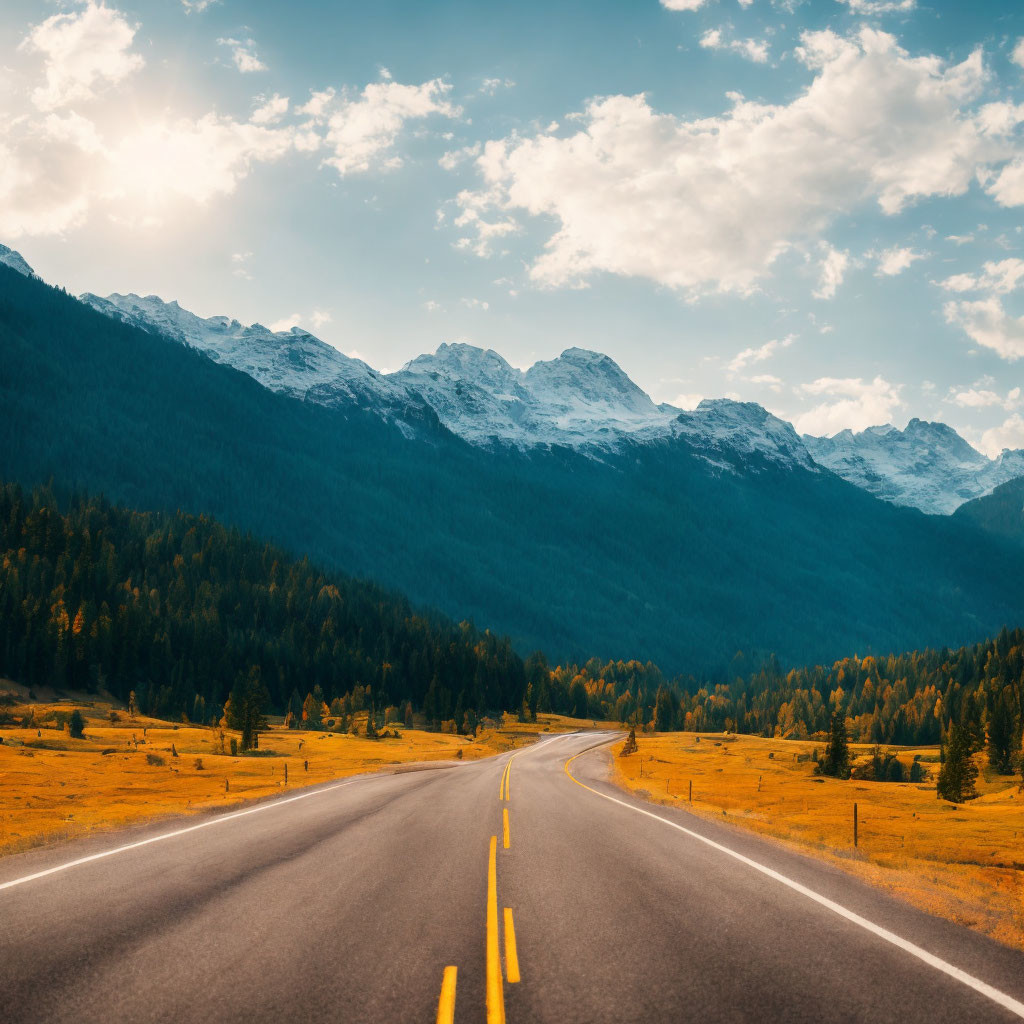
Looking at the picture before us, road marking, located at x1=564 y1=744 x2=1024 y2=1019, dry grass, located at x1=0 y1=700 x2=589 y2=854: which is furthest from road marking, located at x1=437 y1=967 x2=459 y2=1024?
dry grass, located at x1=0 y1=700 x2=589 y2=854

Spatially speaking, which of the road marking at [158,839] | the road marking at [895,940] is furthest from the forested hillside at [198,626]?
the road marking at [895,940]

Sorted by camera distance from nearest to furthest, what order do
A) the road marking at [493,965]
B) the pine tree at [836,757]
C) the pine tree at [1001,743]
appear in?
the road marking at [493,965] < the pine tree at [836,757] < the pine tree at [1001,743]

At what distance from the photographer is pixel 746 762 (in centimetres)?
8131

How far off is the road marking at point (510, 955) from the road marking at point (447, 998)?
0.64 metres

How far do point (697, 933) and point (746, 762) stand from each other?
79769 millimetres

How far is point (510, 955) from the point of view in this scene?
28.3 ft

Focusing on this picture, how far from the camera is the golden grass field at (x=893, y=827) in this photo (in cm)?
1247

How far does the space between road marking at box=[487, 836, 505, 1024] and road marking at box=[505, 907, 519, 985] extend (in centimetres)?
10

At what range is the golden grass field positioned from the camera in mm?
12469

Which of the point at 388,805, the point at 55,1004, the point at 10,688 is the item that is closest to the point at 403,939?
the point at 55,1004

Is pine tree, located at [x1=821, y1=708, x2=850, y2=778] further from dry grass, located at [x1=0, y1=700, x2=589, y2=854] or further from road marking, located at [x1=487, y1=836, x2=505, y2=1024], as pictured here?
road marking, located at [x1=487, y1=836, x2=505, y2=1024]

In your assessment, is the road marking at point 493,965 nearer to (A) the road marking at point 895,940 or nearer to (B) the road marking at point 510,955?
(B) the road marking at point 510,955

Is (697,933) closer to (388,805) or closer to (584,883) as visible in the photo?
(584,883)

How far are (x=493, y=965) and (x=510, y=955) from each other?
44cm
